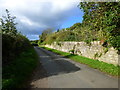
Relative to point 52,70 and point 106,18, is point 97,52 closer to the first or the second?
point 106,18

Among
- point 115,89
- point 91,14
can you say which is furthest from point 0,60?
point 91,14

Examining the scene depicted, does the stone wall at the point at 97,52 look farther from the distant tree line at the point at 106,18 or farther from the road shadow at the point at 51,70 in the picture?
the road shadow at the point at 51,70

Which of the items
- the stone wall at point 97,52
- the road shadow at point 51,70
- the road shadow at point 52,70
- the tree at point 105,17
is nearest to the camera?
the road shadow at point 51,70

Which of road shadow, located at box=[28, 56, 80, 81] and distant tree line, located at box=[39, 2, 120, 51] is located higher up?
distant tree line, located at box=[39, 2, 120, 51]

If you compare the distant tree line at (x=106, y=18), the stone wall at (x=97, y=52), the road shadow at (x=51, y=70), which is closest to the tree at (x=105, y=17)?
the distant tree line at (x=106, y=18)

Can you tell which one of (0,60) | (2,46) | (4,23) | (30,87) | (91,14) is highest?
(4,23)

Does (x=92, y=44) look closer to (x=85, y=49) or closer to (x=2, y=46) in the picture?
(x=85, y=49)

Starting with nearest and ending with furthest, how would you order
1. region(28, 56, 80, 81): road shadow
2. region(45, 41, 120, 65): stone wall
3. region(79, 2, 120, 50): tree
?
region(28, 56, 80, 81): road shadow < region(79, 2, 120, 50): tree < region(45, 41, 120, 65): stone wall

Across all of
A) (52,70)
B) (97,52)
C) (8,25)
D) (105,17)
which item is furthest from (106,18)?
(8,25)

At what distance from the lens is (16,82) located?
6.55 m

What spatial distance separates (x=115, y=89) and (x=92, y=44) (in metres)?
9.68

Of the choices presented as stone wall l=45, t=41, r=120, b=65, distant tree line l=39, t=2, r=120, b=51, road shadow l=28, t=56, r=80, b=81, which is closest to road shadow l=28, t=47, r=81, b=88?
road shadow l=28, t=56, r=80, b=81

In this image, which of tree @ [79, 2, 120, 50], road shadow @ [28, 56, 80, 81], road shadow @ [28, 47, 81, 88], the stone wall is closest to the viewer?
road shadow @ [28, 47, 81, 88]

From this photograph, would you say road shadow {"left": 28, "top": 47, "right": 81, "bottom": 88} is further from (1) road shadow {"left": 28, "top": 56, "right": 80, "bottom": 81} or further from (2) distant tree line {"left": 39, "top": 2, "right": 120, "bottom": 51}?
(2) distant tree line {"left": 39, "top": 2, "right": 120, "bottom": 51}
